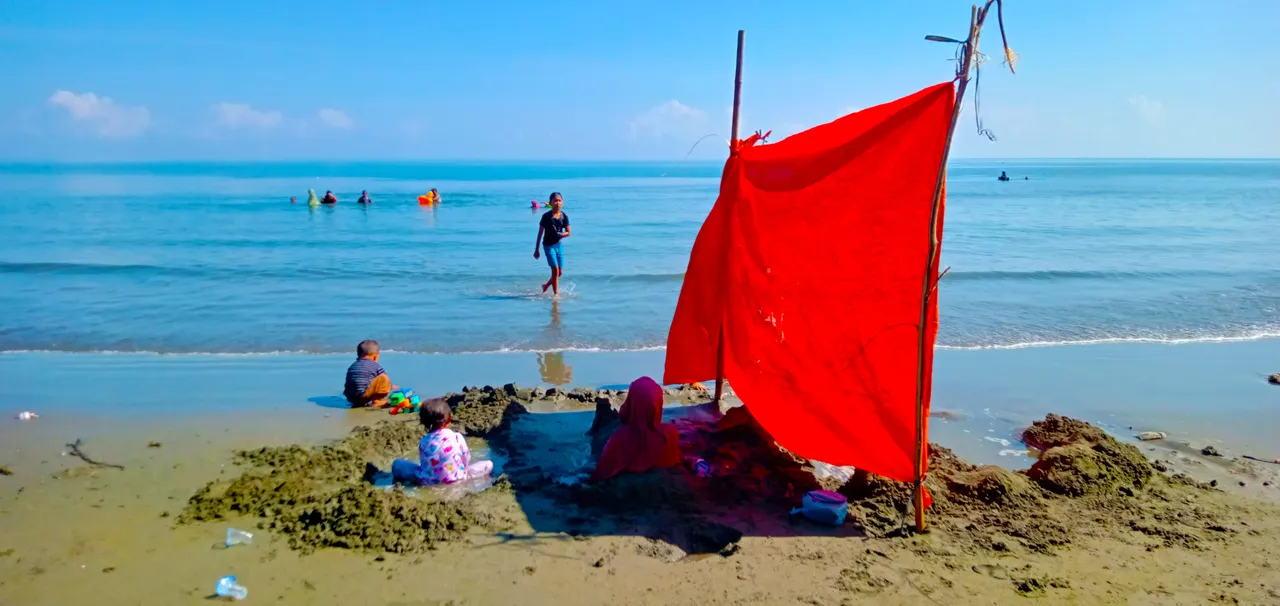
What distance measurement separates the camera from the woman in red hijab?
5.00 m

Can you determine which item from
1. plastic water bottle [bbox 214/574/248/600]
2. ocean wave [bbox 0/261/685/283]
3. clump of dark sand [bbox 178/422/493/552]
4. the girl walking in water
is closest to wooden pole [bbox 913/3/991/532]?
clump of dark sand [bbox 178/422/493/552]

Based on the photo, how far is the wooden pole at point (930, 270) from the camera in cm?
393

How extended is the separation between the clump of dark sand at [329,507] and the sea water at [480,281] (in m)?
3.13

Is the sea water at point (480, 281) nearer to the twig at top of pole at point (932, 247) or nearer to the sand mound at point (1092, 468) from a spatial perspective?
the twig at top of pole at point (932, 247)

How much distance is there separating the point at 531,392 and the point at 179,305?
831 centimetres

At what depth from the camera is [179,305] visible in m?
12.4

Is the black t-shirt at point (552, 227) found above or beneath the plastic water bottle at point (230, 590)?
above

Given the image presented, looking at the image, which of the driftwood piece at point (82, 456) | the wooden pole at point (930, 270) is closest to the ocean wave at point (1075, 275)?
the wooden pole at point (930, 270)

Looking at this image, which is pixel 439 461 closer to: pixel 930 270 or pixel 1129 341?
pixel 930 270

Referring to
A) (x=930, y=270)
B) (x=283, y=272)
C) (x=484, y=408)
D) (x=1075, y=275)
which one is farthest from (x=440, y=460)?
(x=1075, y=275)

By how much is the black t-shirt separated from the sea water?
1103 millimetres

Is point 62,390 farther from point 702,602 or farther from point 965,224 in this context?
point 965,224

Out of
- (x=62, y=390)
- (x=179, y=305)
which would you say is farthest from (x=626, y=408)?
(x=179, y=305)

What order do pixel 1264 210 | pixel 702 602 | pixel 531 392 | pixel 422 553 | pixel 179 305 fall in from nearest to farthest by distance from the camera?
pixel 702 602, pixel 422 553, pixel 531 392, pixel 179 305, pixel 1264 210
